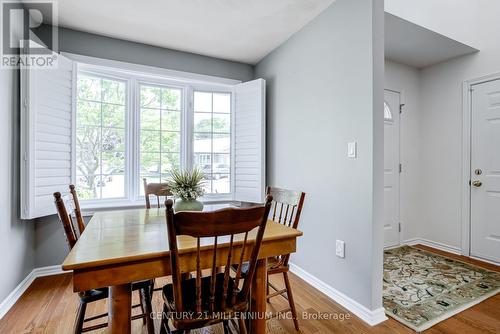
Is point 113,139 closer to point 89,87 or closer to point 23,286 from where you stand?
point 89,87

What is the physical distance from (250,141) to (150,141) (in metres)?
1.25

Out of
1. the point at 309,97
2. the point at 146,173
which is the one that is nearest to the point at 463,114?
the point at 309,97

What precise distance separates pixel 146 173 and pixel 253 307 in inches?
86.1

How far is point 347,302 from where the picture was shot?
78.4 inches

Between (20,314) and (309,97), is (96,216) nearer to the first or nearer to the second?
(20,314)

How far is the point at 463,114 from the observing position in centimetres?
312

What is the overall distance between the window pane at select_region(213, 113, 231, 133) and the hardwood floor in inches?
83.6

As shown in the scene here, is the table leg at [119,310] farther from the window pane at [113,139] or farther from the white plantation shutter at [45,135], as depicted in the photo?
the window pane at [113,139]

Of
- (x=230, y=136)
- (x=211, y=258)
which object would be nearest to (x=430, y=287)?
(x=211, y=258)

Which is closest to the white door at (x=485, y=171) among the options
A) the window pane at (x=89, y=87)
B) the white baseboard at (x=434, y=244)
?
the white baseboard at (x=434, y=244)

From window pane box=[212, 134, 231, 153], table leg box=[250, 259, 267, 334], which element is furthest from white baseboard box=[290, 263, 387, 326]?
window pane box=[212, 134, 231, 153]

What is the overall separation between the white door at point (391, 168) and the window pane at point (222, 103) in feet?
6.98

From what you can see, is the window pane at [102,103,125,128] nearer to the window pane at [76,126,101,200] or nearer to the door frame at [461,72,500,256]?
the window pane at [76,126,101,200]

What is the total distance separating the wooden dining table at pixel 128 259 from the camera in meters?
1.00
